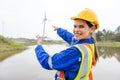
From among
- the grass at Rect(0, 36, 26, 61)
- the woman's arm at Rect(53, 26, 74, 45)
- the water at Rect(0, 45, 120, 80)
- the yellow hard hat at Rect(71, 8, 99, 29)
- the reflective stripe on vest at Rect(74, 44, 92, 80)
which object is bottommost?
the grass at Rect(0, 36, 26, 61)

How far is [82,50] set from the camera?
8.00 feet

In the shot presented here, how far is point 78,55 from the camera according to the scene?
2439mm

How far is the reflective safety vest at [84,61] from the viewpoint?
8.03 ft

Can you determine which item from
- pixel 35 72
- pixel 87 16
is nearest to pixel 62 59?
pixel 87 16

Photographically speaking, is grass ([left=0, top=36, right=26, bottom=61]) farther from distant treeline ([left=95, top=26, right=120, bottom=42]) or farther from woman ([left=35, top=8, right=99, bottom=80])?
distant treeline ([left=95, top=26, right=120, bottom=42])

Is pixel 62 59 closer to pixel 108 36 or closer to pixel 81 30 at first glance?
pixel 81 30

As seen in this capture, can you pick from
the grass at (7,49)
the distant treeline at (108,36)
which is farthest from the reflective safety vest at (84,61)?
the distant treeline at (108,36)

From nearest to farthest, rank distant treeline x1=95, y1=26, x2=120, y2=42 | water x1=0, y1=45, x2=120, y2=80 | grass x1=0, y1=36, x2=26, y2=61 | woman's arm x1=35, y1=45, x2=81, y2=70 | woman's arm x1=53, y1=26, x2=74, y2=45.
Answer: woman's arm x1=35, y1=45, x2=81, y2=70, woman's arm x1=53, y1=26, x2=74, y2=45, water x1=0, y1=45, x2=120, y2=80, grass x1=0, y1=36, x2=26, y2=61, distant treeline x1=95, y1=26, x2=120, y2=42

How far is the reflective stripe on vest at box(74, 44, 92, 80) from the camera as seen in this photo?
2.45 m

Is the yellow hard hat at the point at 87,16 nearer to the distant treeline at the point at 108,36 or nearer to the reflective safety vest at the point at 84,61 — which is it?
the reflective safety vest at the point at 84,61

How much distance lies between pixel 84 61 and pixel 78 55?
0.24ft

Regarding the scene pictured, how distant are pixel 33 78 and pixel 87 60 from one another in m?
10.1

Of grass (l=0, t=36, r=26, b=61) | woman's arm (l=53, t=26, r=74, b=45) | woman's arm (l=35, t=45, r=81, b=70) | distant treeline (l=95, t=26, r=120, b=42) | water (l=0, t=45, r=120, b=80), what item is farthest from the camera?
distant treeline (l=95, t=26, r=120, b=42)

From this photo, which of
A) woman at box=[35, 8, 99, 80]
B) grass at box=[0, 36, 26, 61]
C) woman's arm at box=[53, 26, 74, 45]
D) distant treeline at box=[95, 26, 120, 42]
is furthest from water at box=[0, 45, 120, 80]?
distant treeline at box=[95, 26, 120, 42]
